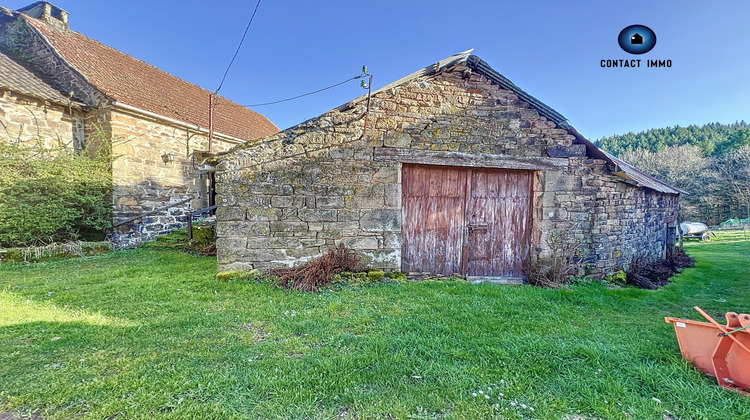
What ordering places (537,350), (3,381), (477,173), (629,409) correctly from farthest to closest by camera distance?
(477,173) < (537,350) < (3,381) < (629,409)

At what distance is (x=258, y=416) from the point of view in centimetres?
210

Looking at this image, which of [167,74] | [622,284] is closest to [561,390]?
[622,284]

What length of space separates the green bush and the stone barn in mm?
5161

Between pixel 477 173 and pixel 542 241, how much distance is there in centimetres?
185

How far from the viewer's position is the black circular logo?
5984 mm

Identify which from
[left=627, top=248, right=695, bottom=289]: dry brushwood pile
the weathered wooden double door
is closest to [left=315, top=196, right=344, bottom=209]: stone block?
the weathered wooden double door

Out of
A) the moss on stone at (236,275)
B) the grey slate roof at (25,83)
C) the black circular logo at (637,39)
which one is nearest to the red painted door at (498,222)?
the black circular logo at (637,39)

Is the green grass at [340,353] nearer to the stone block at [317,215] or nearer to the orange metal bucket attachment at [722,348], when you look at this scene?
the orange metal bucket attachment at [722,348]

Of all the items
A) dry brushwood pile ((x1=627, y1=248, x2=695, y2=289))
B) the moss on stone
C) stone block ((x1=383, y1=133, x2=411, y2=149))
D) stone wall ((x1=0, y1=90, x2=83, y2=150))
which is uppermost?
stone wall ((x1=0, y1=90, x2=83, y2=150))

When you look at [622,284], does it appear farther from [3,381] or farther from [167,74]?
[167,74]

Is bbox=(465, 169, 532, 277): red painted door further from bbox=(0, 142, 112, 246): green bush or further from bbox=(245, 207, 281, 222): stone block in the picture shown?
bbox=(0, 142, 112, 246): green bush

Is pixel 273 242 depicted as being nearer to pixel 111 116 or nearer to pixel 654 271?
pixel 111 116

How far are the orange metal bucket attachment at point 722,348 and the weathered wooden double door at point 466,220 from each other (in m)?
3.16

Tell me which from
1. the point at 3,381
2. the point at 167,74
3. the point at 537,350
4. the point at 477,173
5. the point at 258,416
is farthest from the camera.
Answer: the point at 167,74
